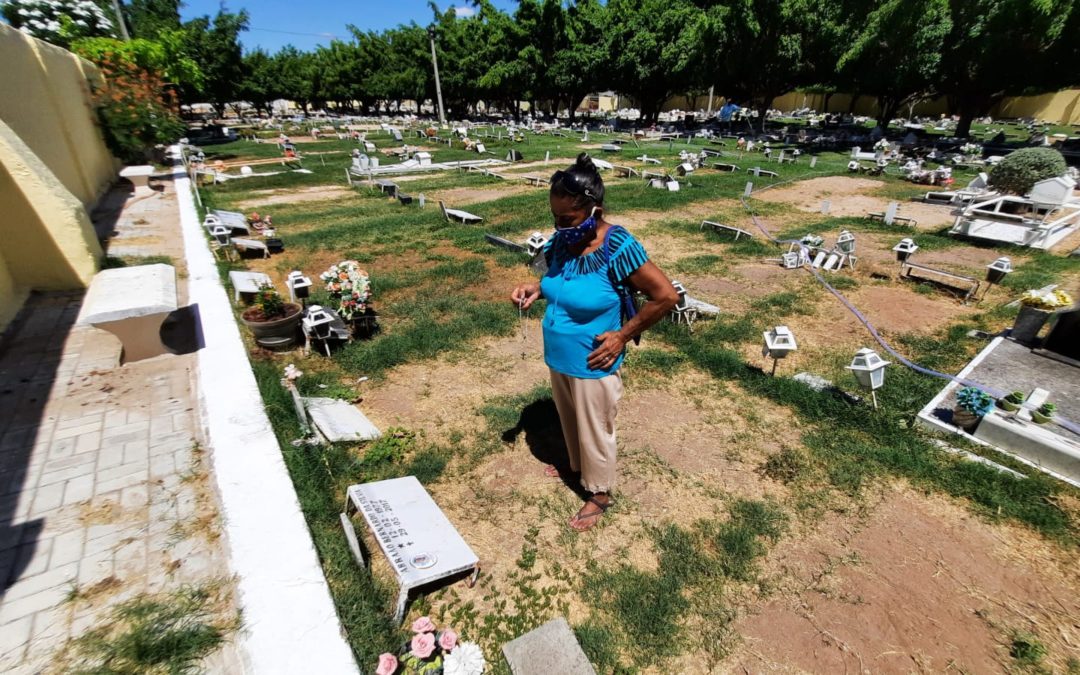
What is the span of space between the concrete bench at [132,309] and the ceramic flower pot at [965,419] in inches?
346

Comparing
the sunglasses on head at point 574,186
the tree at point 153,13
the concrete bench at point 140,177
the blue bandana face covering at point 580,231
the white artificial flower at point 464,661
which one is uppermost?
the tree at point 153,13

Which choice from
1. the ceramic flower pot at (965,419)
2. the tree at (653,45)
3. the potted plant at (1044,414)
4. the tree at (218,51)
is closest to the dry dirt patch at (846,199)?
the potted plant at (1044,414)

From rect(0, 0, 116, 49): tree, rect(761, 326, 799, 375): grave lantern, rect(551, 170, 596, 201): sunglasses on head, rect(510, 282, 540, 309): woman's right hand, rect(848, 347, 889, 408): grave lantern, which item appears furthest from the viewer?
rect(0, 0, 116, 49): tree

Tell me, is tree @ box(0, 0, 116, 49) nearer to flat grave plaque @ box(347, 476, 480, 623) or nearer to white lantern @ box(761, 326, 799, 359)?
flat grave plaque @ box(347, 476, 480, 623)

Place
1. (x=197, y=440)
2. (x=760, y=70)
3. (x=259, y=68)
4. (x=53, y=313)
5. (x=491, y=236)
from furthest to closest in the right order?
(x=259, y=68) < (x=760, y=70) < (x=491, y=236) < (x=53, y=313) < (x=197, y=440)

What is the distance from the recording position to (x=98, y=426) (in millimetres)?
4680

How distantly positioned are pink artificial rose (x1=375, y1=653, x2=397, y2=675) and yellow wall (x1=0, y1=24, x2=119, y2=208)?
11673 millimetres

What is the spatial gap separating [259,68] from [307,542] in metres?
70.2

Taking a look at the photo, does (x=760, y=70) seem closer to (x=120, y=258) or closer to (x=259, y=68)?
(x=120, y=258)

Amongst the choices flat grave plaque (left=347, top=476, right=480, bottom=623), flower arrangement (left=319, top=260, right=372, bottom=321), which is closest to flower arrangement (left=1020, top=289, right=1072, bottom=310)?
flat grave plaque (left=347, top=476, right=480, bottom=623)

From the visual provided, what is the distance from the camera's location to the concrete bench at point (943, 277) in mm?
8500

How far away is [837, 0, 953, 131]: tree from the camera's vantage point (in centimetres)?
2505

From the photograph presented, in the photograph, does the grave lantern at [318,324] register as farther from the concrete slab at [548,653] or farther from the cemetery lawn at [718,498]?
the concrete slab at [548,653]

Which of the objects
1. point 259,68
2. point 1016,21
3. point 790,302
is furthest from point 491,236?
point 259,68
